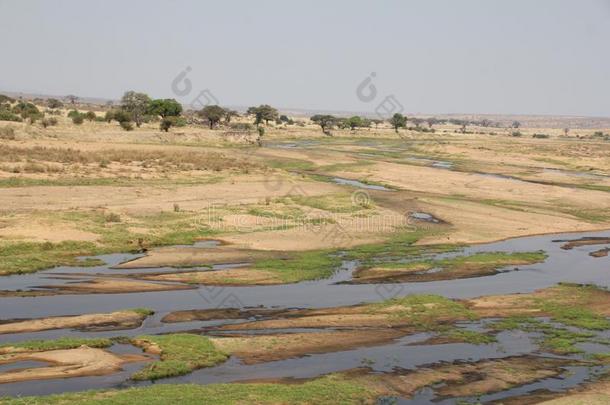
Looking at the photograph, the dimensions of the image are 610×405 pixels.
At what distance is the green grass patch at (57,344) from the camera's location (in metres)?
15.9

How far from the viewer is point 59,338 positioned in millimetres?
16969

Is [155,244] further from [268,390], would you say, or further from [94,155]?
[94,155]

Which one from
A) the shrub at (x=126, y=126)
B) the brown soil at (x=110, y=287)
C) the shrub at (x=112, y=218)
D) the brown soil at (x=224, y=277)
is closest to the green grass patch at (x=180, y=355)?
the brown soil at (x=110, y=287)

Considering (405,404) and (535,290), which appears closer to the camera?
(405,404)

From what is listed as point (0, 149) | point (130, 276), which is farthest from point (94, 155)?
point (130, 276)

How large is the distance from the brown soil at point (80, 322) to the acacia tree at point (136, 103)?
265ft

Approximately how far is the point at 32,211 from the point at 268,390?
2236 centimetres

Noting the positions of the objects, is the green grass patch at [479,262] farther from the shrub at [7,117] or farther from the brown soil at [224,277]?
the shrub at [7,117]

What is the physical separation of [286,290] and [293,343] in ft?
19.4

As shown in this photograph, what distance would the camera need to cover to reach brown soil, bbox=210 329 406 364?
1677cm

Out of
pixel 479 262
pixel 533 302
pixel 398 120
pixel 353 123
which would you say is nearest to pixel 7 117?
pixel 479 262

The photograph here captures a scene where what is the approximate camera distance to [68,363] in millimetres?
15172

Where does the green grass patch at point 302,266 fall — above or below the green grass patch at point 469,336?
above

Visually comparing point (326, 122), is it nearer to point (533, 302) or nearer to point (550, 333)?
point (533, 302)
